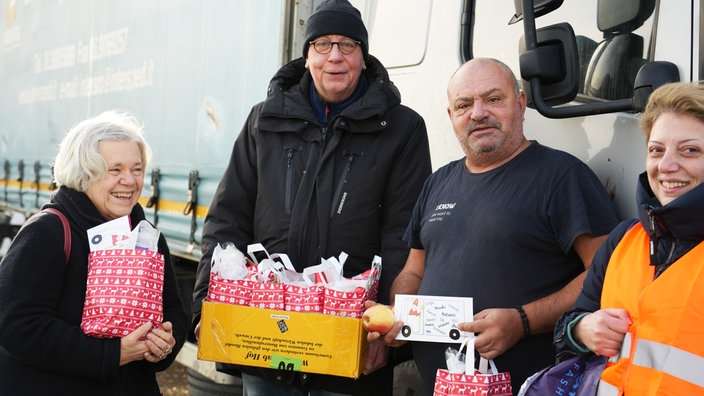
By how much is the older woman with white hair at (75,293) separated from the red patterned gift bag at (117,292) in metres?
0.04

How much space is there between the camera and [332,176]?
2842 millimetres

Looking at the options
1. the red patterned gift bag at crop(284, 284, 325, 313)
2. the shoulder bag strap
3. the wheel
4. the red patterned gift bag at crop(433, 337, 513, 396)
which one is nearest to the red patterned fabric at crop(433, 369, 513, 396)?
the red patterned gift bag at crop(433, 337, 513, 396)

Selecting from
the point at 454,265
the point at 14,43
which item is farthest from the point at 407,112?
the point at 14,43

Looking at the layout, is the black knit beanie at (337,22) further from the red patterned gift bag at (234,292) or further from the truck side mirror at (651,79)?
the truck side mirror at (651,79)

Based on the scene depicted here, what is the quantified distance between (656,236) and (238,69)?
2.86 metres

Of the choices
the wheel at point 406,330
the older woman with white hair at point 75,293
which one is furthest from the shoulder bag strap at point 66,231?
the wheel at point 406,330

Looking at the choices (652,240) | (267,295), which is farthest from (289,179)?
(652,240)

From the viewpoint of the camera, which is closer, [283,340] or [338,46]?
[283,340]

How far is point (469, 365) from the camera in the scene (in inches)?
86.6

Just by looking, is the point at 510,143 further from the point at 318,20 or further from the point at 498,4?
the point at 318,20

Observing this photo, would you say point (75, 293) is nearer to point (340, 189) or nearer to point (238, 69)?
point (340, 189)

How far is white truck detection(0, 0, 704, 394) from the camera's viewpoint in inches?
92.4

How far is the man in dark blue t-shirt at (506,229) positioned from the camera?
2.29 metres

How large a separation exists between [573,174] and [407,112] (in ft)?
2.58
